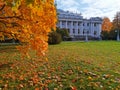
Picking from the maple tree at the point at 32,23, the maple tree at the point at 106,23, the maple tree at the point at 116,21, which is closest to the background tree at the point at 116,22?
the maple tree at the point at 116,21

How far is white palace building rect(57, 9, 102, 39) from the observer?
325ft

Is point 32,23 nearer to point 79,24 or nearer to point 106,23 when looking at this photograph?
point 79,24

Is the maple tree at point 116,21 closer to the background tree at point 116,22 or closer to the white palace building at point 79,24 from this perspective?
the background tree at point 116,22

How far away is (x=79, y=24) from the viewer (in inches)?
4075

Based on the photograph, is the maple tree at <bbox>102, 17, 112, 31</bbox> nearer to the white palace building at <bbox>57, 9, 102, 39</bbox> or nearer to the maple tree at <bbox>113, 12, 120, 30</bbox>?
the white palace building at <bbox>57, 9, 102, 39</bbox>

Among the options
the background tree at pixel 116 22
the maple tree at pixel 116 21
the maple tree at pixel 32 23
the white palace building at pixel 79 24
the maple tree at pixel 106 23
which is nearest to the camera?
the maple tree at pixel 32 23

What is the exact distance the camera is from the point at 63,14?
323 ft

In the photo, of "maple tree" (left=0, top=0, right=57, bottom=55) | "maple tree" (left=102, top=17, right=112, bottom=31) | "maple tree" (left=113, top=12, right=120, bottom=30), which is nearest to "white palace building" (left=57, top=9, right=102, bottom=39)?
"maple tree" (left=102, top=17, right=112, bottom=31)

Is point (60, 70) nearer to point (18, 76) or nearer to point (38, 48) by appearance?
point (38, 48)

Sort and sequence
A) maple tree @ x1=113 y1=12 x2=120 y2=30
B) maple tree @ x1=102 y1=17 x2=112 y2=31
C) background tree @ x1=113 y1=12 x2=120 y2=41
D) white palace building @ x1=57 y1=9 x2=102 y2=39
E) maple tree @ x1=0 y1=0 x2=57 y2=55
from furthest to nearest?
maple tree @ x1=102 y1=17 x2=112 y2=31, white palace building @ x1=57 y1=9 x2=102 y2=39, maple tree @ x1=113 y1=12 x2=120 y2=30, background tree @ x1=113 y1=12 x2=120 y2=41, maple tree @ x1=0 y1=0 x2=57 y2=55

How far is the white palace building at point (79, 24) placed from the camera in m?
99.1

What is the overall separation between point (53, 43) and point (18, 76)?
85.7 feet

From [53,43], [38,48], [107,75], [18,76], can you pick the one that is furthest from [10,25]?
[53,43]

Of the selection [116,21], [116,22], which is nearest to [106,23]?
[116,21]
